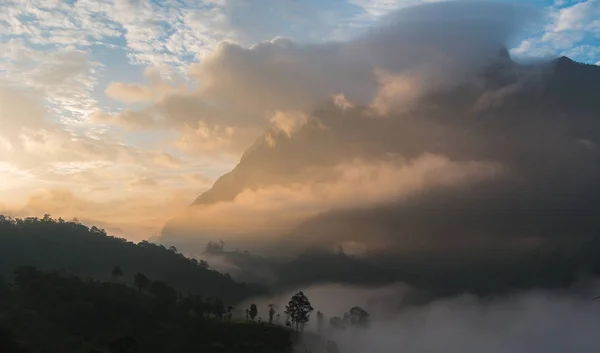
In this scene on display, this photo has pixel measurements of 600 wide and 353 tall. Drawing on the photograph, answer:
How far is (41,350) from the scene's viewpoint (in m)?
178

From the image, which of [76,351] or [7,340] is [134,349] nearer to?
[76,351]

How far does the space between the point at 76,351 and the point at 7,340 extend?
2935 inches

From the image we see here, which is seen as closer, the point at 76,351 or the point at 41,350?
the point at 41,350

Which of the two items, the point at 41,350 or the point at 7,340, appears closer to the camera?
the point at 7,340

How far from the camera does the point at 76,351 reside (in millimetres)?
196750

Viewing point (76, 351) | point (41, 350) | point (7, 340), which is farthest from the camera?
point (76, 351)

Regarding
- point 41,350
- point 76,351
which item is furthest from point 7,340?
point 76,351

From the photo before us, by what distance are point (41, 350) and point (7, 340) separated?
56209 millimetres

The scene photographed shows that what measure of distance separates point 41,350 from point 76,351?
20.1m

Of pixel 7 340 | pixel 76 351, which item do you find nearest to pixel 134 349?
pixel 76 351

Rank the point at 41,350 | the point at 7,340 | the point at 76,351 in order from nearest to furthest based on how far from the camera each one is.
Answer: the point at 7,340, the point at 41,350, the point at 76,351

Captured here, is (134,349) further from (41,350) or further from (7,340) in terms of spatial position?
(7,340)

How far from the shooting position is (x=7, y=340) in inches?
5037
